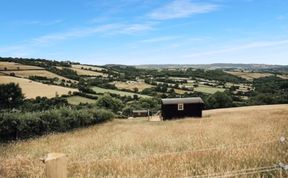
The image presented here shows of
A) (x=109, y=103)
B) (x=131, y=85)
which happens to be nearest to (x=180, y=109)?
(x=109, y=103)

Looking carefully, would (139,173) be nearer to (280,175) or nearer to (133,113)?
(280,175)

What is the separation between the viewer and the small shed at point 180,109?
2357 inches

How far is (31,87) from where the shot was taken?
313 ft

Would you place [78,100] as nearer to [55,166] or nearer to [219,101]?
[219,101]

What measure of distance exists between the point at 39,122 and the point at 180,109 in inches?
1130

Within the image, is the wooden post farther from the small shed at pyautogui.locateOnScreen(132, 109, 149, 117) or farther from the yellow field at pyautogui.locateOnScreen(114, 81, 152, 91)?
the yellow field at pyautogui.locateOnScreen(114, 81, 152, 91)

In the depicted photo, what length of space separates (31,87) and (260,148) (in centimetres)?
8994

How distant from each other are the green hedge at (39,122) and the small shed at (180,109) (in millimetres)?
17914

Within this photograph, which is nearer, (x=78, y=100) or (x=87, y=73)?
(x=78, y=100)

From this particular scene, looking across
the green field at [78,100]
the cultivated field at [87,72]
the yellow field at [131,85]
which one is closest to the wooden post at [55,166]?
the green field at [78,100]

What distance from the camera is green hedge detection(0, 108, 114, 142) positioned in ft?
108

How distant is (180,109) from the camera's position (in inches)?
2368

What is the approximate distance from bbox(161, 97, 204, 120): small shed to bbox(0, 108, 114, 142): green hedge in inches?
705

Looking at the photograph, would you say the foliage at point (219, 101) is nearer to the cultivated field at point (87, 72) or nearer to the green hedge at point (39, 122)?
the green hedge at point (39, 122)
